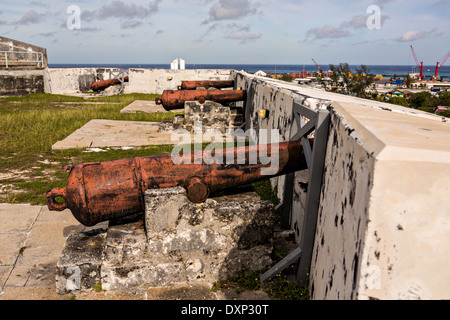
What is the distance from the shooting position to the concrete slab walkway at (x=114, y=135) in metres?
8.29

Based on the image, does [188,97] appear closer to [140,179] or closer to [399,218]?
[140,179]

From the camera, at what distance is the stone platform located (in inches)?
122

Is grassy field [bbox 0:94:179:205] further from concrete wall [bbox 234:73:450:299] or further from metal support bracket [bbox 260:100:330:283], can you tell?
concrete wall [bbox 234:73:450:299]

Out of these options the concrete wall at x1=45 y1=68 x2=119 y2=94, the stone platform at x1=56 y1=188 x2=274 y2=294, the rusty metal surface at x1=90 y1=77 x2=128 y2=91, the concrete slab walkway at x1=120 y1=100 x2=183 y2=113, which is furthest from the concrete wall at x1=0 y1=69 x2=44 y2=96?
the stone platform at x1=56 y1=188 x2=274 y2=294

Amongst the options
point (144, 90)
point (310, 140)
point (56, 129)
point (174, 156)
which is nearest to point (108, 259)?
point (174, 156)

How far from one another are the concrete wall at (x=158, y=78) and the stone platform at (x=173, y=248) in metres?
17.4

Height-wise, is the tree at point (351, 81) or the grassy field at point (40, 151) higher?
the tree at point (351, 81)

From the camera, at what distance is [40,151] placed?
7.70 metres

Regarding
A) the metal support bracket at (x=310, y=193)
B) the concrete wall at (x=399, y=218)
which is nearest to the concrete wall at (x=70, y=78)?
the metal support bracket at (x=310, y=193)

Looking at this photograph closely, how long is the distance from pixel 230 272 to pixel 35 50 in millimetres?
22675

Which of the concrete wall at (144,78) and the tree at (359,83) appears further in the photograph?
the tree at (359,83)

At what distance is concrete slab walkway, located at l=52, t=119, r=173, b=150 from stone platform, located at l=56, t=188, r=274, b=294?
5.25m

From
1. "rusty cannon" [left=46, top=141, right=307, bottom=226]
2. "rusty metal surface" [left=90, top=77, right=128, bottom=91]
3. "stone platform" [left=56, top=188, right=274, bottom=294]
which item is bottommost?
"stone platform" [left=56, top=188, right=274, bottom=294]

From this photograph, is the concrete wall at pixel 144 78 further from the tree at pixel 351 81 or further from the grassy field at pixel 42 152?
the tree at pixel 351 81
